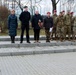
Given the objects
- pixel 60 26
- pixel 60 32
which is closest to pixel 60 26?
pixel 60 26

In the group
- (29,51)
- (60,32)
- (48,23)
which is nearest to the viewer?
(29,51)

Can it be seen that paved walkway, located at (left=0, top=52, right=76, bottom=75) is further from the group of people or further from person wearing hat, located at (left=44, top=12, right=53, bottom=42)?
person wearing hat, located at (left=44, top=12, right=53, bottom=42)

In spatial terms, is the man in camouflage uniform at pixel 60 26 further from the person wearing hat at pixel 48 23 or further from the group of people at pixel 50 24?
the person wearing hat at pixel 48 23

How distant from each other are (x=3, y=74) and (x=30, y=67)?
5.68 feet

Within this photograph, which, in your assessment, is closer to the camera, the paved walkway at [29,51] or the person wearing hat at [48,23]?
the paved walkway at [29,51]

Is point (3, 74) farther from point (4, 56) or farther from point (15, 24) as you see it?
point (15, 24)

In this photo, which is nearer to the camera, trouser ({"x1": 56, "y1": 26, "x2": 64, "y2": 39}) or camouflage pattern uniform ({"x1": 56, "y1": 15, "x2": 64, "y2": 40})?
Answer: camouflage pattern uniform ({"x1": 56, "y1": 15, "x2": 64, "y2": 40})

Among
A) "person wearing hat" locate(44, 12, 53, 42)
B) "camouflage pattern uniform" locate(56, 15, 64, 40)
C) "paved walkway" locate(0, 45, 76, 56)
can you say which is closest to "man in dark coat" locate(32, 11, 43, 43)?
"person wearing hat" locate(44, 12, 53, 42)

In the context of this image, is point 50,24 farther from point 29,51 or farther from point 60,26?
point 29,51

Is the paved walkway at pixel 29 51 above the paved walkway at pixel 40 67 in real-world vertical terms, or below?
above

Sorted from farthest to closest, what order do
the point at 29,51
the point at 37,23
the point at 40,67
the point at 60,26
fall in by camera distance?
the point at 60,26 < the point at 37,23 < the point at 29,51 < the point at 40,67

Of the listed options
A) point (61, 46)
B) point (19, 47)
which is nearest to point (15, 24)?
point (19, 47)

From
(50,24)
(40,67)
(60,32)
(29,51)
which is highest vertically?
(50,24)

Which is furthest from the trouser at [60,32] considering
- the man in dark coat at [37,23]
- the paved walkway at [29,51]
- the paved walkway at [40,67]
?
the paved walkway at [40,67]
